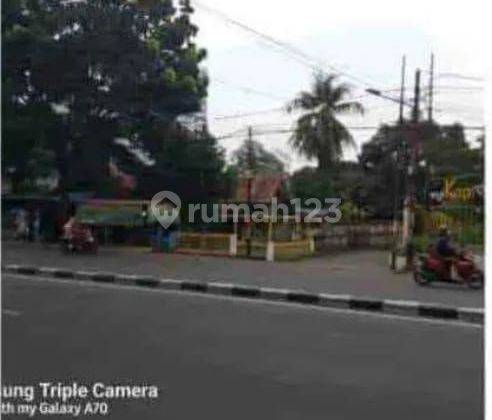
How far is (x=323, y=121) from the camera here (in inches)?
291

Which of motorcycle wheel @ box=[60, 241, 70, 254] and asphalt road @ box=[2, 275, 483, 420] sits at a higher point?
motorcycle wheel @ box=[60, 241, 70, 254]

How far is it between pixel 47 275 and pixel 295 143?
7.71 feet

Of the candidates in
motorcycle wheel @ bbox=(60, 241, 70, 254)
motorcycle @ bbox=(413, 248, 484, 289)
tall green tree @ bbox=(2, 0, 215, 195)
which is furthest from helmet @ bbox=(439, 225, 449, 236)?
tall green tree @ bbox=(2, 0, 215, 195)

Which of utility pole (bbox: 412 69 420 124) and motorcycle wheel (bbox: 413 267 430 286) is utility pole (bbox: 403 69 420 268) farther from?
utility pole (bbox: 412 69 420 124)

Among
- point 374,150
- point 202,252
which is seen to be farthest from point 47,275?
point 374,150

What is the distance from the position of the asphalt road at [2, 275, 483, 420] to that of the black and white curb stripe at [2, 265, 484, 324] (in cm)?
115

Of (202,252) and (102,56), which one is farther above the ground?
(102,56)

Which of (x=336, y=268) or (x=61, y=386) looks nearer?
(x=61, y=386)

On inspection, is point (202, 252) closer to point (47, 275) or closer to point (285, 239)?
point (47, 275)

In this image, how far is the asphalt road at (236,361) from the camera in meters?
3.29

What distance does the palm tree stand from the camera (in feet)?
17.4

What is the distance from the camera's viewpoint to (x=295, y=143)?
7.44 metres

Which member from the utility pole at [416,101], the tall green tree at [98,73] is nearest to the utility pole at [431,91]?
the utility pole at [416,101]

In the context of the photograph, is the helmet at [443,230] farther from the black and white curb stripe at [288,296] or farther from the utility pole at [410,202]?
the black and white curb stripe at [288,296]
